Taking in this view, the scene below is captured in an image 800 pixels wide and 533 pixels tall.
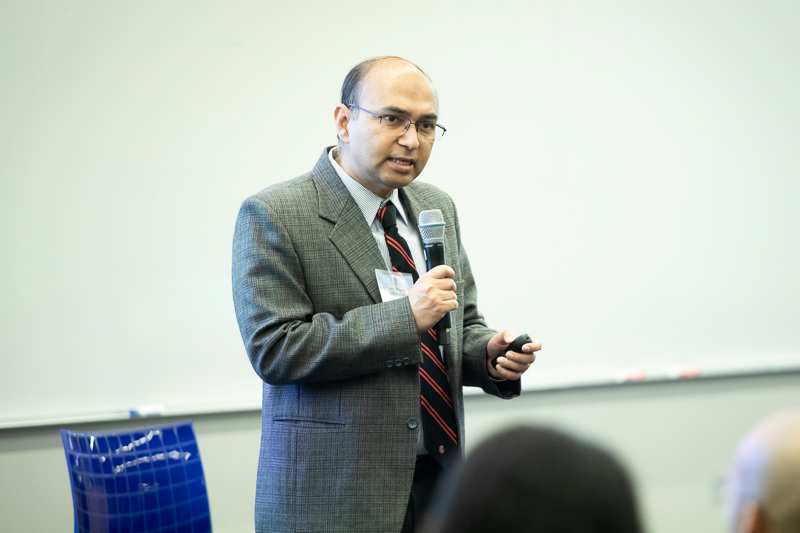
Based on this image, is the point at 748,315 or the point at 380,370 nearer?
the point at 380,370

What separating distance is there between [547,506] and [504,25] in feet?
9.18

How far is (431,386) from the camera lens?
5.72 feet

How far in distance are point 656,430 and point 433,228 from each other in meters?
2.12

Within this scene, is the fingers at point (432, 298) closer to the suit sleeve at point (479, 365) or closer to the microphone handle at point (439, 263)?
the microphone handle at point (439, 263)

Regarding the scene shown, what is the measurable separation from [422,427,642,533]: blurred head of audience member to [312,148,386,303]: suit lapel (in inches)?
39.7

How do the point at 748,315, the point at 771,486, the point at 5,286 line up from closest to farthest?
the point at 771,486, the point at 5,286, the point at 748,315

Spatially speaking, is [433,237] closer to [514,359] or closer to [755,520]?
[514,359]

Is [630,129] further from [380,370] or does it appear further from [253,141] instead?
[380,370]

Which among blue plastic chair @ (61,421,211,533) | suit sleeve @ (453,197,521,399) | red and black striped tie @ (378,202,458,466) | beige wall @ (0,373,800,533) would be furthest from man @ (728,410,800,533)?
beige wall @ (0,373,800,533)

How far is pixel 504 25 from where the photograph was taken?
3143mm

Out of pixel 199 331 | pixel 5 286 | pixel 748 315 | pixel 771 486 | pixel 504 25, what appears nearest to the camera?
pixel 771 486

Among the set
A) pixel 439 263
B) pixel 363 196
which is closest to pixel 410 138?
pixel 363 196

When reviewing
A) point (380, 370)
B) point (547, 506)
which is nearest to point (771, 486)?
point (547, 506)

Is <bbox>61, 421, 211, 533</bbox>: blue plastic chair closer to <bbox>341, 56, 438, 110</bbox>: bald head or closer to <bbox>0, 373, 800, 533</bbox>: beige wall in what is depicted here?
<bbox>0, 373, 800, 533</bbox>: beige wall
